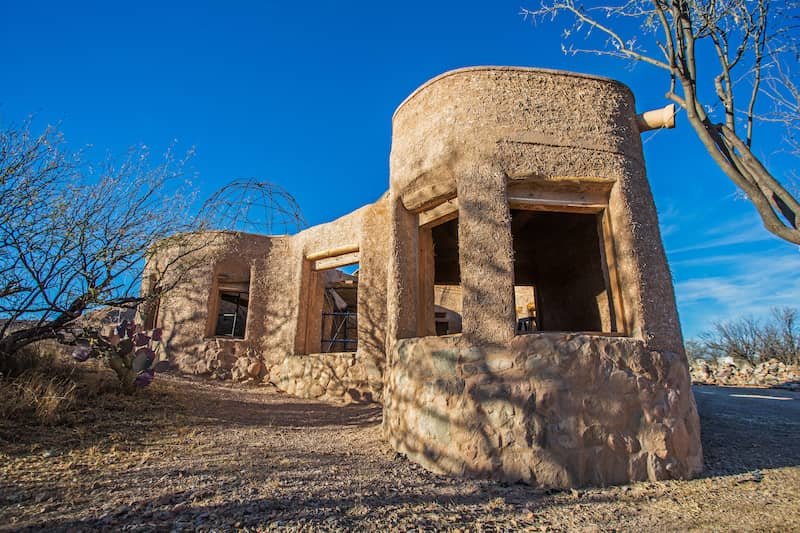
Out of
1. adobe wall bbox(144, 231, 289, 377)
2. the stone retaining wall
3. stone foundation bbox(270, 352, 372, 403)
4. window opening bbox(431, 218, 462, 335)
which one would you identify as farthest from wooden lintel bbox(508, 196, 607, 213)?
the stone retaining wall

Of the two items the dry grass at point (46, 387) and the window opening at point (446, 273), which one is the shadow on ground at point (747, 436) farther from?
the dry grass at point (46, 387)

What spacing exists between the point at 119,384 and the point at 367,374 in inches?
131

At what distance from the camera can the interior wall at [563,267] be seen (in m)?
6.43

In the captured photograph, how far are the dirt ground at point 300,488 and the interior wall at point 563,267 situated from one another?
2.41 metres

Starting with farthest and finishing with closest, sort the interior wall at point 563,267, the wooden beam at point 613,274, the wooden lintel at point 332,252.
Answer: the wooden lintel at point 332,252, the interior wall at point 563,267, the wooden beam at point 613,274

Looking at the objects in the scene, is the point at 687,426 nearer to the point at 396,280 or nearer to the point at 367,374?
the point at 396,280

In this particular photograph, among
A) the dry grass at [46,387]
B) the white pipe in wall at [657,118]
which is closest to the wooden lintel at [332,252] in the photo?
the dry grass at [46,387]

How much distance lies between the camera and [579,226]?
6664 millimetres

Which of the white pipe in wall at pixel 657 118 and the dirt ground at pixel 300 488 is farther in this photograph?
the white pipe in wall at pixel 657 118

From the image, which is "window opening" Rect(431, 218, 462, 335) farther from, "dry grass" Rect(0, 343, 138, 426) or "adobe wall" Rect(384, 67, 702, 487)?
"dry grass" Rect(0, 343, 138, 426)

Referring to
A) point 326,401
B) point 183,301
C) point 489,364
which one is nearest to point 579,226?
point 489,364

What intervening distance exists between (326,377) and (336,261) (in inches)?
82.7

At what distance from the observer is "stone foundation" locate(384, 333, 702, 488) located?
3279 millimetres

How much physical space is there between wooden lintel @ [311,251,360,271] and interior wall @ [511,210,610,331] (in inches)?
111
